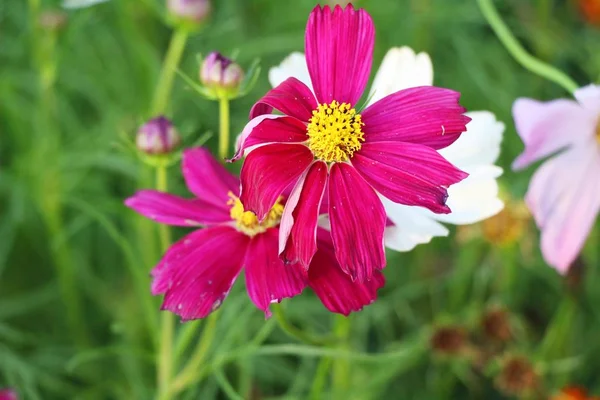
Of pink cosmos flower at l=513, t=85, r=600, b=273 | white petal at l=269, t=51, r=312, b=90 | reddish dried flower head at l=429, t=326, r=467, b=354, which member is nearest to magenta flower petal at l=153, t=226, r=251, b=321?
white petal at l=269, t=51, r=312, b=90

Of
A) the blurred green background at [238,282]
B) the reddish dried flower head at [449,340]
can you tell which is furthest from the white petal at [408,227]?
the reddish dried flower head at [449,340]

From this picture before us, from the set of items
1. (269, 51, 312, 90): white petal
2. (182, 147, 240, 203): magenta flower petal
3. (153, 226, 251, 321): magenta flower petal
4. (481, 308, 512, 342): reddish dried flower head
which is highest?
(269, 51, 312, 90): white petal

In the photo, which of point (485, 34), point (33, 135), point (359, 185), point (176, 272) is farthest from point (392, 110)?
point (485, 34)

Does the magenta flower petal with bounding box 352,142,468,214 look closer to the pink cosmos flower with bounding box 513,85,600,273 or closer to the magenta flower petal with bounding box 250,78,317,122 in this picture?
the magenta flower petal with bounding box 250,78,317,122

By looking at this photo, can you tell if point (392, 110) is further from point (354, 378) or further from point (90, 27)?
point (90, 27)

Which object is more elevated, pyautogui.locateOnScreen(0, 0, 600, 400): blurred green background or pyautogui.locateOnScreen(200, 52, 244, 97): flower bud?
pyautogui.locateOnScreen(200, 52, 244, 97): flower bud

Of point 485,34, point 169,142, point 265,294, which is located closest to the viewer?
point 265,294

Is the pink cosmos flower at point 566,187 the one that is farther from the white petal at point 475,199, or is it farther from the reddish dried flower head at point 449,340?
the reddish dried flower head at point 449,340

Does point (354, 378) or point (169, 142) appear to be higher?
point (169, 142)
